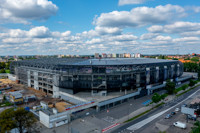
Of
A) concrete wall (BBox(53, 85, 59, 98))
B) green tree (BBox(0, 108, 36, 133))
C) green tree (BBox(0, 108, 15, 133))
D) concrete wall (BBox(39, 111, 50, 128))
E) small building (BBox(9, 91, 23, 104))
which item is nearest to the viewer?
green tree (BBox(0, 108, 15, 133))

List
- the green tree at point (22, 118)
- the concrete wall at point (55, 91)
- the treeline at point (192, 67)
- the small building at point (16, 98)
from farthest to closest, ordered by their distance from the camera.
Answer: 1. the treeline at point (192, 67)
2. the concrete wall at point (55, 91)
3. the small building at point (16, 98)
4. the green tree at point (22, 118)

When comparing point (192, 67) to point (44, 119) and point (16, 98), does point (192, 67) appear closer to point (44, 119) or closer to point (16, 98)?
point (44, 119)

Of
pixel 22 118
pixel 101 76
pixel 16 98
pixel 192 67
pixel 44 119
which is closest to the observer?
Answer: pixel 22 118

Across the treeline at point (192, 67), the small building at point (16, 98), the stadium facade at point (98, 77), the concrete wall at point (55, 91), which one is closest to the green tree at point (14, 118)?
the stadium facade at point (98, 77)

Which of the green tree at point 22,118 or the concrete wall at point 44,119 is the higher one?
the green tree at point 22,118

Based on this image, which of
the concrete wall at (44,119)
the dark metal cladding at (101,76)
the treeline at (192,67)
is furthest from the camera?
the treeline at (192,67)

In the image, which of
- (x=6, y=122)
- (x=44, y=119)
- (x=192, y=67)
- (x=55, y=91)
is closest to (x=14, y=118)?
(x=6, y=122)

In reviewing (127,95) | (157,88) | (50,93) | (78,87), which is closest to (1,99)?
(50,93)

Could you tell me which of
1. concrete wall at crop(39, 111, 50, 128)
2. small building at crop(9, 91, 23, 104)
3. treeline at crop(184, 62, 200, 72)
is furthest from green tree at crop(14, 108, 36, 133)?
treeline at crop(184, 62, 200, 72)

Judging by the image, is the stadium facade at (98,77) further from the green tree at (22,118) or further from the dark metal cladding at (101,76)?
the green tree at (22,118)

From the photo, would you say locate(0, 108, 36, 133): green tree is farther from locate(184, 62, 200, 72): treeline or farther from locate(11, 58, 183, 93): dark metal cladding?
locate(184, 62, 200, 72): treeline

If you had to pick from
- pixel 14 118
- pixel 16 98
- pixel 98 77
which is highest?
pixel 98 77
